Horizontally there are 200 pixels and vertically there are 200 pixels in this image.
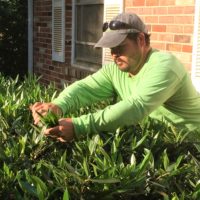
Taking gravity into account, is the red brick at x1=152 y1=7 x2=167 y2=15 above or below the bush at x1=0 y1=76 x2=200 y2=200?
above

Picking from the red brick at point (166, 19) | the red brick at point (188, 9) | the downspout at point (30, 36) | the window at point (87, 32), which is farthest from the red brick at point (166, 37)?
the downspout at point (30, 36)

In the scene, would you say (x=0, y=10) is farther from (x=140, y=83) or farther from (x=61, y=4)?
(x=140, y=83)

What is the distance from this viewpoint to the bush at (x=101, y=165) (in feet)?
6.54

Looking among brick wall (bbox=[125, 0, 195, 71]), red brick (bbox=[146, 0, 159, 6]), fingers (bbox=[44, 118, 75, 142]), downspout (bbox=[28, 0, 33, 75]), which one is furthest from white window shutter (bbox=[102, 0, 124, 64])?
fingers (bbox=[44, 118, 75, 142])

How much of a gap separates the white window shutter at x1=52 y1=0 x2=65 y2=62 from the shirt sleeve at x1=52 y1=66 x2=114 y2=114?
4508mm

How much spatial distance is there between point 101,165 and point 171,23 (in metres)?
3.45

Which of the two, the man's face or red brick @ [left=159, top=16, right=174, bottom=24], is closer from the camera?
the man's face

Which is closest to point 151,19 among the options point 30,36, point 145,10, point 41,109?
point 145,10

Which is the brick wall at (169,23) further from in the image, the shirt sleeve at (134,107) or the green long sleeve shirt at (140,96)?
the shirt sleeve at (134,107)

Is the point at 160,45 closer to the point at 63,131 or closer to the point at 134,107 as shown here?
the point at 134,107

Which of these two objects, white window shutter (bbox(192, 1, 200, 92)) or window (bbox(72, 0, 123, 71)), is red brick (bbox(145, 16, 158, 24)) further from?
window (bbox(72, 0, 123, 71))

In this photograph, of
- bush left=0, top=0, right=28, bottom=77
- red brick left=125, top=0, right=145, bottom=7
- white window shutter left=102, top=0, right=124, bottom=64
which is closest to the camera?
red brick left=125, top=0, right=145, bottom=7

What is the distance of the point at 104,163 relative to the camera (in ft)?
6.88

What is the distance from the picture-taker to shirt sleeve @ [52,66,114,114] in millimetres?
3303
